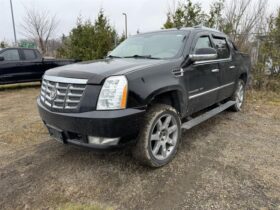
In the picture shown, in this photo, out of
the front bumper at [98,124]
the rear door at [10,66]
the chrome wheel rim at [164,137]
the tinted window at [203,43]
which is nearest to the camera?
the front bumper at [98,124]

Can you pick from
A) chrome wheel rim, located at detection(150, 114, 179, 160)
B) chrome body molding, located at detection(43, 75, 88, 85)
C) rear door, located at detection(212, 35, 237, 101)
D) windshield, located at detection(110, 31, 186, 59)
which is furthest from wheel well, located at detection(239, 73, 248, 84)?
chrome body molding, located at detection(43, 75, 88, 85)

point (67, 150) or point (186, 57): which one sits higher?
point (186, 57)

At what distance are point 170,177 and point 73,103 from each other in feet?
4.73

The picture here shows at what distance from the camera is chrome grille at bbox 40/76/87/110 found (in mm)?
2582

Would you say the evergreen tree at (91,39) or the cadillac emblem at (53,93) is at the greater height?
the evergreen tree at (91,39)

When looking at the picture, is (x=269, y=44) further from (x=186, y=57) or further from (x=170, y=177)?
(x=170, y=177)

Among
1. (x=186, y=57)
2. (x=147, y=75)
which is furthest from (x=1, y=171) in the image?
(x=186, y=57)

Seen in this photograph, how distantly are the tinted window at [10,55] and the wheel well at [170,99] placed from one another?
7.83 m

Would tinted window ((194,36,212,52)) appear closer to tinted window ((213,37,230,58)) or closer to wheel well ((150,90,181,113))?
tinted window ((213,37,230,58))

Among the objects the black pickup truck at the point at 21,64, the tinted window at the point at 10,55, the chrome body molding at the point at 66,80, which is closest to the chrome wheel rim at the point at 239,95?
the chrome body molding at the point at 66,80

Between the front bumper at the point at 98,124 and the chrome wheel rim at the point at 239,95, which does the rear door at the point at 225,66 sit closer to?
the chrome wheel rim at the point at 239,95

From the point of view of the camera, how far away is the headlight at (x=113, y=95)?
2486 millimetres

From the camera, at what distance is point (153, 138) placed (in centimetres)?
296

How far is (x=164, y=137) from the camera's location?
313 centimetres
